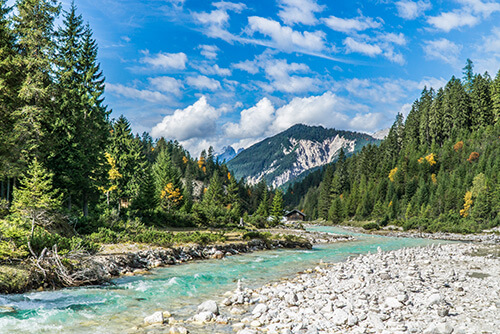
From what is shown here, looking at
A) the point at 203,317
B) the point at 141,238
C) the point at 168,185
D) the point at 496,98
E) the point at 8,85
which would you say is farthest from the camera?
the point at 496,98

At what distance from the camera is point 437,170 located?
95.1 metres

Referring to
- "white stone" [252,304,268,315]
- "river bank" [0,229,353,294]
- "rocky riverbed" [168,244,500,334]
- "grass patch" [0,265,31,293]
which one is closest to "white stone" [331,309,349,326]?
"rocky riverbed" [168,244,500,334]

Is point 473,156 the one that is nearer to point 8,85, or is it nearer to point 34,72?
point 34,72

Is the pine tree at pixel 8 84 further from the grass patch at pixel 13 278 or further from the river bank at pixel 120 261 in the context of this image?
the grass patch at pixel 13 278

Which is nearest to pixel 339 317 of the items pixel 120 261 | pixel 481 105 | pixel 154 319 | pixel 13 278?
pixel 154 319

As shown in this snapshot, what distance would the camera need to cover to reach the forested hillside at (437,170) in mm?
70312

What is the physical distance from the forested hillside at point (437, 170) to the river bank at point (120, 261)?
56733 mm

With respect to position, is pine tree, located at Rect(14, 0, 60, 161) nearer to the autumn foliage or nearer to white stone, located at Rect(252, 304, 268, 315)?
white stone, located at Rect(252, 304, 268, 315)

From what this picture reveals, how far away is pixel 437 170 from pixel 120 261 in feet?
334

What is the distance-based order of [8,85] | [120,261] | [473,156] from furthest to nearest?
[473,156] < [8,85] < [120,261]

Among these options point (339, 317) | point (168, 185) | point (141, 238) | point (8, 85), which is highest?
point (8, 85)

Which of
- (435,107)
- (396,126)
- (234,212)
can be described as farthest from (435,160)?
(234,212)

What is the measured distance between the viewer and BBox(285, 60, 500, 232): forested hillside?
231ft

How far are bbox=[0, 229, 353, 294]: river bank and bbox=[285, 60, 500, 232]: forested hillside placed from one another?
5673cm
